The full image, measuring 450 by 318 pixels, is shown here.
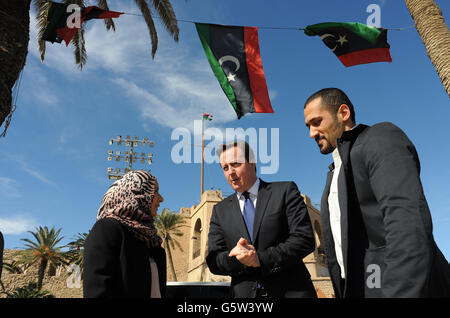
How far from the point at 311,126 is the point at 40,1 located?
948 centimetres

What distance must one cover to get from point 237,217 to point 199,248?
33631 mm

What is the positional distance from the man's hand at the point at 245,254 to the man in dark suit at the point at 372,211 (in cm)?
59

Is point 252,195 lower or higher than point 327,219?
higher

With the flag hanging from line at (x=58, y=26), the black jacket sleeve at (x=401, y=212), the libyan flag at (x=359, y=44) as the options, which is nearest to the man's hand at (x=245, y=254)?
the black jacket sleeve at (x=401, y=212)

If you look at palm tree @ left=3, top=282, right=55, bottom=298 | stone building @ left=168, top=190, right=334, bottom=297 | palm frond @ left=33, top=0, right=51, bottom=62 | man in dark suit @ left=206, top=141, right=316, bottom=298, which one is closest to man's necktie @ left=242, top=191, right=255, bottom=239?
man in dark suit @ left=206, top=141, right=316, bottom=298

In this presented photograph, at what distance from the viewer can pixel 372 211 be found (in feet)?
6.36

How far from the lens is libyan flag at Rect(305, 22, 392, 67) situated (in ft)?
21.7

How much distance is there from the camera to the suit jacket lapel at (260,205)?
303 centimetres

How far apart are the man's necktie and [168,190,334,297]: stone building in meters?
27.3

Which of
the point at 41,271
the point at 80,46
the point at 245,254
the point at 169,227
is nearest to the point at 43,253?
the point at 41,271

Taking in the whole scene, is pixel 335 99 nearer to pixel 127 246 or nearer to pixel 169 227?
pixel 127 246

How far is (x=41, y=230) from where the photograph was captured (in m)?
32.2

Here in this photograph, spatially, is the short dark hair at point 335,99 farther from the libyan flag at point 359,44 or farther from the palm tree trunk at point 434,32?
the palm tree trunk at point 434,32
